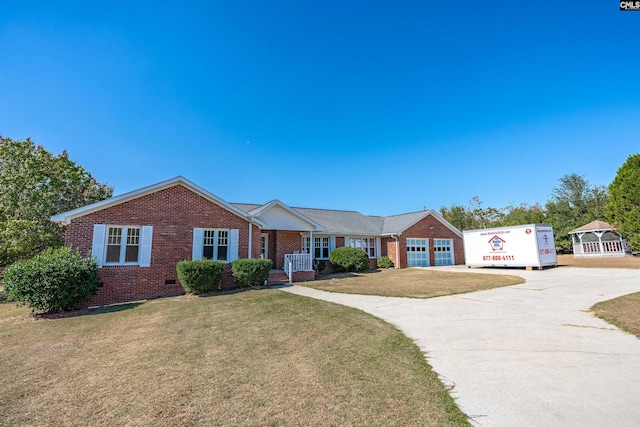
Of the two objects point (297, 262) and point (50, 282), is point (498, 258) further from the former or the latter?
point (50, 282)

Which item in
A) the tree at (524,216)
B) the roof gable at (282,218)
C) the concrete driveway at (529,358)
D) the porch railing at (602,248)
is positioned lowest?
the concrete driveway at (529,358)

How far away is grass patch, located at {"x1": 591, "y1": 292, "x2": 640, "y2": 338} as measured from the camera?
6.42 metres

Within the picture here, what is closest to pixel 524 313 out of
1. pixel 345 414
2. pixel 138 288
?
pixel 345 414

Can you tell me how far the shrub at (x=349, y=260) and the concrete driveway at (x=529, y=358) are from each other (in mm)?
11668

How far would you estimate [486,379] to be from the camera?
4.18 meters

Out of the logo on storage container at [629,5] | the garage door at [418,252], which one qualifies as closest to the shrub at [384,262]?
the garage door at [418,252]

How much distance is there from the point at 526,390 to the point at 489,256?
21549 mm

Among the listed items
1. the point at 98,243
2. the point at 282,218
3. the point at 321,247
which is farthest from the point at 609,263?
the point at 98,243

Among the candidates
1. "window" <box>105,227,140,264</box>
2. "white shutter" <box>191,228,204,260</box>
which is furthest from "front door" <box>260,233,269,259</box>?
"window" <box>105,227,140,264</box>

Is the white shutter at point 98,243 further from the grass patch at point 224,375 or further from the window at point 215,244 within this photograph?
the grass patch at point 224,375

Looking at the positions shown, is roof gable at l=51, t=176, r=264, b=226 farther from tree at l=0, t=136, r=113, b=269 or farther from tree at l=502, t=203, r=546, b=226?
tree at l=502, t=203, r=546, b=226

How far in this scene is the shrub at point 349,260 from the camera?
2134cm

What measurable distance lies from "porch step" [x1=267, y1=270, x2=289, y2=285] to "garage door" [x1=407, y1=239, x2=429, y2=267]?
40.2 ft

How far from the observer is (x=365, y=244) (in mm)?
25062
